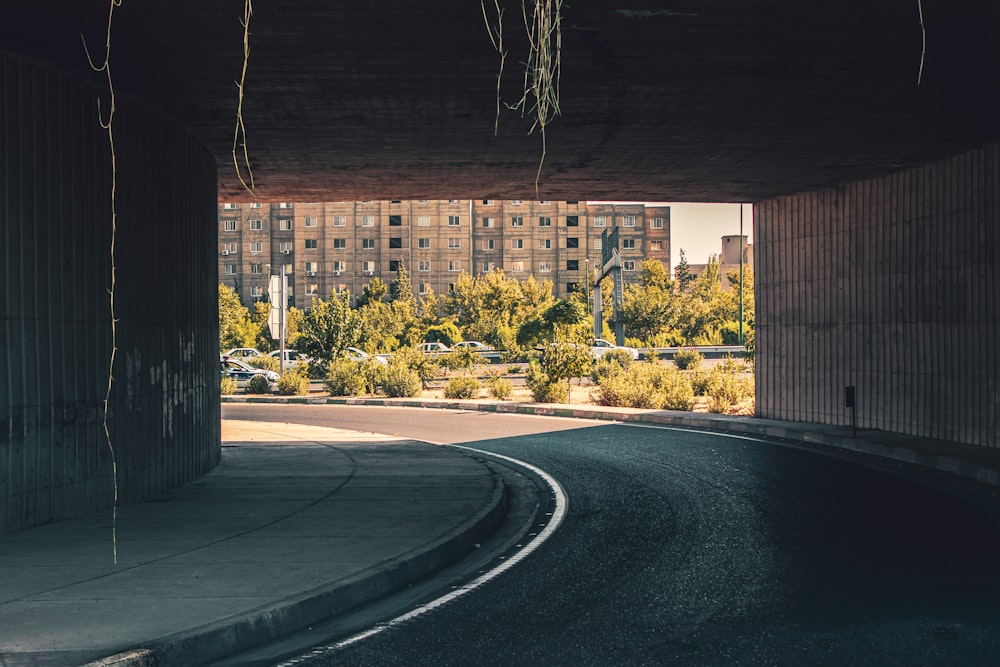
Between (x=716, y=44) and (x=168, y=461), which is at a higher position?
(x=716, y=44)

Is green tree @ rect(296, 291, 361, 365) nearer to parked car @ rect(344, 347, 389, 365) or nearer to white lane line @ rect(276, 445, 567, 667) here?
parked car @ rect(344, 347, 389, 365)

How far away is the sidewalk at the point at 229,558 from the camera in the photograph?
19.4 feet

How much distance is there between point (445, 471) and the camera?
13586 mm

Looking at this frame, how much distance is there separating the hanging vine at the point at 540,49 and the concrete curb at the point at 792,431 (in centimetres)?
738

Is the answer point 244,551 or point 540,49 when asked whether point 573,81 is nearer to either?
point 540,49

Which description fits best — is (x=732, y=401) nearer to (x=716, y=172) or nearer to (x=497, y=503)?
(x=716, y=172)

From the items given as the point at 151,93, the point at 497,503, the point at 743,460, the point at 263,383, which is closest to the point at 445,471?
the point at 497,503

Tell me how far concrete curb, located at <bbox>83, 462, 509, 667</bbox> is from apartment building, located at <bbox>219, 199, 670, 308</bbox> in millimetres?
95682

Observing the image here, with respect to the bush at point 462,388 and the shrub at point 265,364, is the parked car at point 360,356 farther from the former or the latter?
the bush at point 462,388

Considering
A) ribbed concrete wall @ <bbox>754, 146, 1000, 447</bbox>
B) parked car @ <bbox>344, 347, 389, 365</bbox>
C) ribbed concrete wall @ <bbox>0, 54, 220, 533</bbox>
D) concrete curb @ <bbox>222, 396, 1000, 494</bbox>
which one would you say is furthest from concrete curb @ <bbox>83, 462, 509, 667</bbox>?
parked car @ <bbox>344, 347, 389, 365</bbox>

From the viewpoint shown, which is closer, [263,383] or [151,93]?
[151,93]

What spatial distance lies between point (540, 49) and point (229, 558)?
4.74 m

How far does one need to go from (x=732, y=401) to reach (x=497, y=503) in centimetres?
1525

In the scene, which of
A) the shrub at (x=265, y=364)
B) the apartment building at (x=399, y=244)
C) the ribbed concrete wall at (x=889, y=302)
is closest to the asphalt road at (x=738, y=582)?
the ribbed concrete wall at (x=889, y=302)
